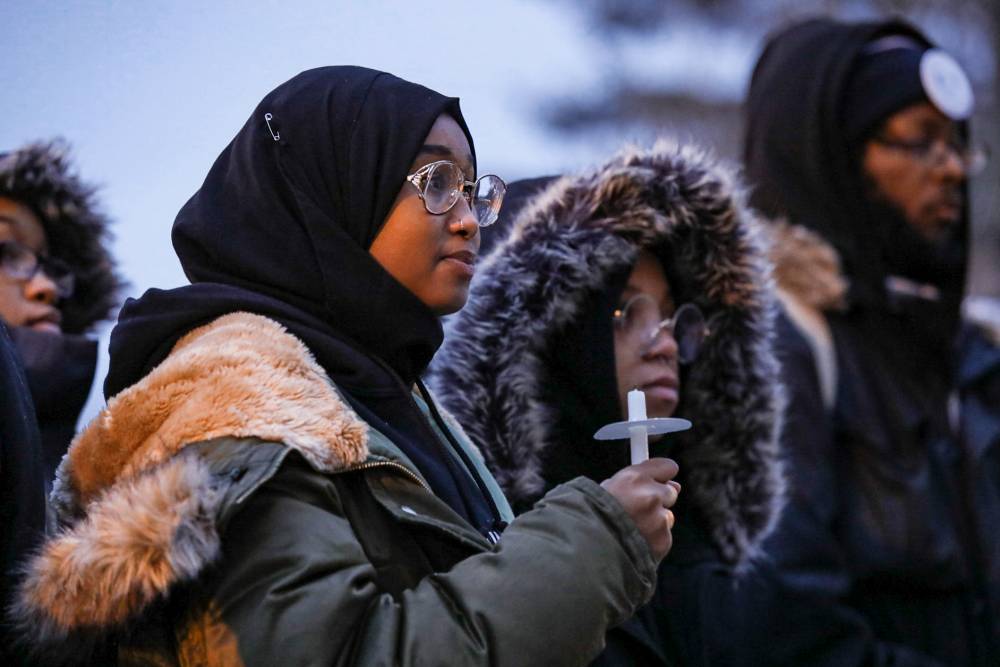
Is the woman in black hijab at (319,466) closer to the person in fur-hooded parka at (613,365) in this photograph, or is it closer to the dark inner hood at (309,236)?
the dark inner hood at (309,236)

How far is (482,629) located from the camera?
1891 millimetres

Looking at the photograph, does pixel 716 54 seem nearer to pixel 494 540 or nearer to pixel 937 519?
pixel 937 519

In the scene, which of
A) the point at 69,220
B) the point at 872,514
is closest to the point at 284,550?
the point at 69,220

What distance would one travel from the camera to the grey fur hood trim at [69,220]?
3.63 metres

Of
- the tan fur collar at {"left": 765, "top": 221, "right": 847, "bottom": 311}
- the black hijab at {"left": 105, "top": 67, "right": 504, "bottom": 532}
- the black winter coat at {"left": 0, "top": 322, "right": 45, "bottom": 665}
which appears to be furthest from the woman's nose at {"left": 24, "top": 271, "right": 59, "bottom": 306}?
the tan fur collar at {"left": 765, "top": 221, "right": 847, "bottom": 311}

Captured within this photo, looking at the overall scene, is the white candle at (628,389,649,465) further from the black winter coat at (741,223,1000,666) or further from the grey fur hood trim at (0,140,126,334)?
the grey fur hood trim at (0,140,126,334)

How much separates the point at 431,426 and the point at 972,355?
3101mm

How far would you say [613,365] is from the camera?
11.0ft

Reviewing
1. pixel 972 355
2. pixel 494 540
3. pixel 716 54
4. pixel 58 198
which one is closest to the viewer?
pixel 494 540

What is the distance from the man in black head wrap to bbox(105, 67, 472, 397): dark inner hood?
1832mm

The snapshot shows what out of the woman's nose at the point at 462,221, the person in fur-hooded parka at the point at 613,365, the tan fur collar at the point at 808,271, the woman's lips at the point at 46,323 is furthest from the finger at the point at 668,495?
the tan fur collar at the point at 808,271

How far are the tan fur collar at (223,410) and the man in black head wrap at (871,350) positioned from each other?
6.53 feet

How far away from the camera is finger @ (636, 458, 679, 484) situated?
7.04 ft

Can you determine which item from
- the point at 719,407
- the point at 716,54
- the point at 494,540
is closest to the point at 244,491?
the point at 494,540
